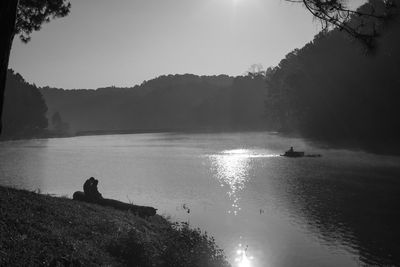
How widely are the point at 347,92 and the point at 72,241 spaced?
85.7 metres

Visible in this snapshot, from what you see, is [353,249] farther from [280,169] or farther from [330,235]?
[280,169]

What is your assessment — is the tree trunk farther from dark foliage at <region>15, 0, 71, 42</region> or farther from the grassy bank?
dark foliage at <region>15, 0, 71, 42</region>

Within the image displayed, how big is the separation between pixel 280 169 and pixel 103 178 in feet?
77.6

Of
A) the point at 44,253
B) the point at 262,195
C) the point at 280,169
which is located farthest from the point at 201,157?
the point at 44,253

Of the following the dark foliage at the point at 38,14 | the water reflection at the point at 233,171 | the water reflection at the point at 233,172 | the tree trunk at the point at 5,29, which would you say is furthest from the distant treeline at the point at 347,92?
the tree trunk at the point at 5,29

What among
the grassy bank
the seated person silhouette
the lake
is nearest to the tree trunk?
the grassy bank

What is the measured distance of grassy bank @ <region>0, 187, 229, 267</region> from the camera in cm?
1162

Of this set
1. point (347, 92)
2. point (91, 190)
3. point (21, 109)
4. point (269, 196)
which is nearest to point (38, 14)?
point (91, 190)

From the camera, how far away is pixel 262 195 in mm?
37312

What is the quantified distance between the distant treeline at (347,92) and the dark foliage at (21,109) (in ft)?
299

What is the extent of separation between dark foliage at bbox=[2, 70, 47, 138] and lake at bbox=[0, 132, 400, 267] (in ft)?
262

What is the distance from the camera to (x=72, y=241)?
13.8 m

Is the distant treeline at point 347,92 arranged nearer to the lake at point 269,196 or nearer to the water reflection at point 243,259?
the lake at point 269,196

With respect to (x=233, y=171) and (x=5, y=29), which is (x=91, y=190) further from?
(x=233, y=171)
